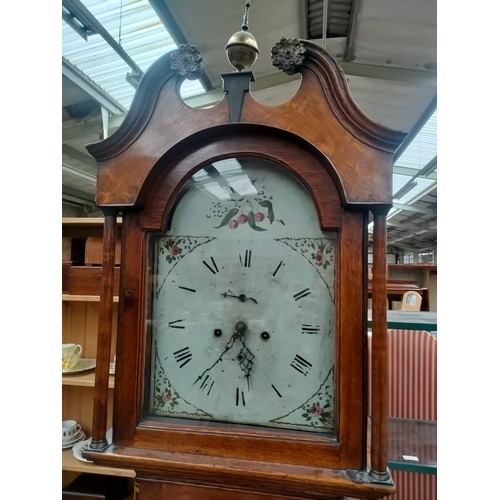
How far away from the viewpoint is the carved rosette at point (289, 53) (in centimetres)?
52

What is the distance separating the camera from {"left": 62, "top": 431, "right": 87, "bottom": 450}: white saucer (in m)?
1.53

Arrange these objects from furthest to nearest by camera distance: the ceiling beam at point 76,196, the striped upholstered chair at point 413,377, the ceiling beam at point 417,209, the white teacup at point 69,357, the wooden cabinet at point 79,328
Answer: the ceiling beam at point 417,209 < the ceiling beam at point 76,196 < the wooden cabinet at point 79,328 < the white teacup at point 69,357 < the striped upholstered chair at point 413,377

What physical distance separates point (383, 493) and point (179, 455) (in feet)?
0.95

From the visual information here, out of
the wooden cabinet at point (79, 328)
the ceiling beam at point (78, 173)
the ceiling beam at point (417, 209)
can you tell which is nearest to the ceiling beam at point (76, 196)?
the ceiling beam at point (78, 173)

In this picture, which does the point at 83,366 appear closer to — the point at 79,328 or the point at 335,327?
the point at 79,328

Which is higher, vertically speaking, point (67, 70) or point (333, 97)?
point (67, 70)

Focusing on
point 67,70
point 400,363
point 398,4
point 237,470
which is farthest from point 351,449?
point 67,70

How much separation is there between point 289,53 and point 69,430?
1735 millimetres

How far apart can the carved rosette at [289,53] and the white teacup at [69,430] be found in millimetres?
1703

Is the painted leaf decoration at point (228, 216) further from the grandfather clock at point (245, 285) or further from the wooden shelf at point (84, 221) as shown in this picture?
the wooden shelf at point (84, 221)

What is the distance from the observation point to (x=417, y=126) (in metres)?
2.49

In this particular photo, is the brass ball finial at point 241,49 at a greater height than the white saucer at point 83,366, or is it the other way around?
the brass ball finial at point 241,49

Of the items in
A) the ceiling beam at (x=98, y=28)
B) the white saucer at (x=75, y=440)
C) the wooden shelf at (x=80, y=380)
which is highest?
the ceiling beam at (x=98, y=28)

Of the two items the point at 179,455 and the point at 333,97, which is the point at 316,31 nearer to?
the point at 333,97
